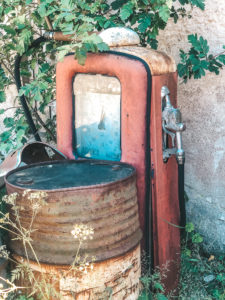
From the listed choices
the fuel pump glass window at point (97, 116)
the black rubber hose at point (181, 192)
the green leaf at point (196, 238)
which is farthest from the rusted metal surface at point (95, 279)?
the green leaf at point (196, 238)

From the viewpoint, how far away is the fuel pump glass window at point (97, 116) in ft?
8.28

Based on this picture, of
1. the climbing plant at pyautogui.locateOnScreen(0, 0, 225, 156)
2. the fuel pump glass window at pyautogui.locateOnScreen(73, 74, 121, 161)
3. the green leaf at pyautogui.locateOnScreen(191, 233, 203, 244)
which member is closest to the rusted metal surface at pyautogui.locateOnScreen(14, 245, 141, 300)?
the fuel pump glass window at pyautogui.locateOnScreen(73, 74, 121, 161)

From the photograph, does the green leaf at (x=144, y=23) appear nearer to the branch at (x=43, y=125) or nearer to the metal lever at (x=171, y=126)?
the metal lever at (x=171, y=126)

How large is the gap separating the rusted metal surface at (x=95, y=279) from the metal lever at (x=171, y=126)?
590mm

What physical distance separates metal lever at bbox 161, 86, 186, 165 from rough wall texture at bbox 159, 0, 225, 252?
0.63m

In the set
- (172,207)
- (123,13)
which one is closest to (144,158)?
(172,207)

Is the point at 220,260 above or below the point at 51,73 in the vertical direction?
below

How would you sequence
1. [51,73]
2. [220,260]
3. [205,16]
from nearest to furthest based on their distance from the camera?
[205,16] → [220,260] → [51,73]

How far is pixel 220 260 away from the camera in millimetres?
3197

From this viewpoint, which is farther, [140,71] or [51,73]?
[51,73]

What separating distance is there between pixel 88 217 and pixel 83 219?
0.03 metres

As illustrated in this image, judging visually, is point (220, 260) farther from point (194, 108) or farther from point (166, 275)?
point (194, 108)

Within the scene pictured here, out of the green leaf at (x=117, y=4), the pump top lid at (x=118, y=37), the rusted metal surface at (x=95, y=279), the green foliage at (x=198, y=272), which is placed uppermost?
the green leaf at (x=117, y=4)

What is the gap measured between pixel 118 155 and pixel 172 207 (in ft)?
1.48
